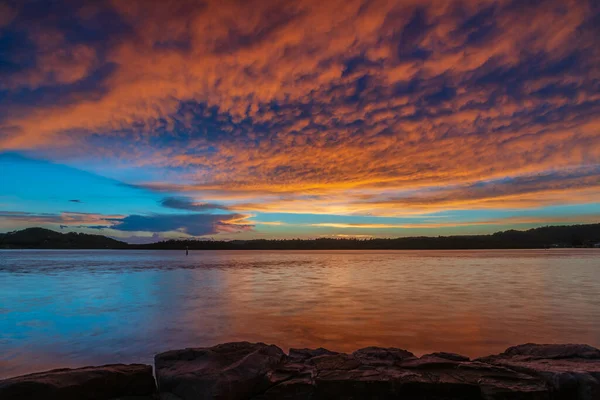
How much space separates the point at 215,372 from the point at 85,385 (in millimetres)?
2016

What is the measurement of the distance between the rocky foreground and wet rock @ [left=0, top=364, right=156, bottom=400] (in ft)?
0.04

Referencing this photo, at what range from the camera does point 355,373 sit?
6312mm

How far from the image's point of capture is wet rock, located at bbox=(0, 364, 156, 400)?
556cm

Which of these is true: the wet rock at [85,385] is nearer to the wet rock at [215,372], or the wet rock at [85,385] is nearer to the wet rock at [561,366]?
the wet rock at [215,372]

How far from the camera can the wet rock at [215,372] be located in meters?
→ 5.78

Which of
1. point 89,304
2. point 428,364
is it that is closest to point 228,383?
point 428,364

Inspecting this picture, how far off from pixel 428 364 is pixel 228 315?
10.6 metres

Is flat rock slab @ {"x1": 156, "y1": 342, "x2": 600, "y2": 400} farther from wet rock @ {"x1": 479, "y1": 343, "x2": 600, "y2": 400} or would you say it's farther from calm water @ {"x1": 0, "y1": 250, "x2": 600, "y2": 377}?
calm water @ {"x1": 0, "y1": 250, "x2": 600, "y2": 377}

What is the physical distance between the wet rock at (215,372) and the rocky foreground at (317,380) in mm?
14

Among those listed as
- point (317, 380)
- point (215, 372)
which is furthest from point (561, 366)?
point (215, 372)

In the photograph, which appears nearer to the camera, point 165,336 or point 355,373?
point 355,373

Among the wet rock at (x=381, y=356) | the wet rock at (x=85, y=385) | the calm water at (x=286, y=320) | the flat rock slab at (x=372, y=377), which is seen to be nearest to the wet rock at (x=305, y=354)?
the flat rock slab at (x=372, y=377)

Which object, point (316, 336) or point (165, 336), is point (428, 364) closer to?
point (316, 336)

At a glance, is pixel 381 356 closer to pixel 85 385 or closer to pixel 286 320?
pixel 85 385
